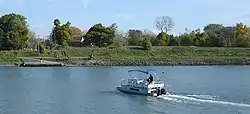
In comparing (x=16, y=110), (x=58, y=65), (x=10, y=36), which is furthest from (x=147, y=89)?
(x=10, y=36)

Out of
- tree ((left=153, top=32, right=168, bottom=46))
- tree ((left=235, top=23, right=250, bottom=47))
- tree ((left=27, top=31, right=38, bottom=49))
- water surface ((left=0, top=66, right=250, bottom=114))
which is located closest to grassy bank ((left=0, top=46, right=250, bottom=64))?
tree ((left=235, top=23, right=250, bottom=47))

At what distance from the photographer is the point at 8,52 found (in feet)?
334

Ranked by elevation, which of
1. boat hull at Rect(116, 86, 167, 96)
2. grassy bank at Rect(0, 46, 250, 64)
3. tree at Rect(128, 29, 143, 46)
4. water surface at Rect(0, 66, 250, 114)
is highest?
tree at Rect(128, 29, 143, 46)

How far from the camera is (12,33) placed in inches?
4112

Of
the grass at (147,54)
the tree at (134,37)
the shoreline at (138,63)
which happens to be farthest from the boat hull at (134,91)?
the tree at (134,37)

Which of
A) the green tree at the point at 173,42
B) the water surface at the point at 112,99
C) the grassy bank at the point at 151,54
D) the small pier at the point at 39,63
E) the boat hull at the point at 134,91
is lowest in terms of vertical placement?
the water surface at the point at 112,99

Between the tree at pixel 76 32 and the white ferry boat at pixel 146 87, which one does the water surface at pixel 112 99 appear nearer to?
the white ferry boat at pixel 146 87

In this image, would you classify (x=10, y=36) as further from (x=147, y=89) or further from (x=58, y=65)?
(x=147, y=89)

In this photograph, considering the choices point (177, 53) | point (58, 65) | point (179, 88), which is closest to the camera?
point (179, 88)

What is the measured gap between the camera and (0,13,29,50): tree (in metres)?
105

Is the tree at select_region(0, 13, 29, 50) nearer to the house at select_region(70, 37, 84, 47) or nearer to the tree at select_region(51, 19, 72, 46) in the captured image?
the tree at select_region(51, 19, 72, 46)

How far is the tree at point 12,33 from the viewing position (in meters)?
→ 105

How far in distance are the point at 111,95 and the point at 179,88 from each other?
25.7 feet

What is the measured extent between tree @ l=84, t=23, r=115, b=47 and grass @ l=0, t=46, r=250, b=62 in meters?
3.76
